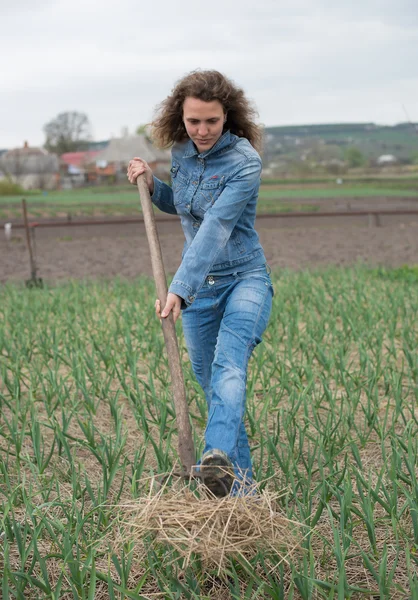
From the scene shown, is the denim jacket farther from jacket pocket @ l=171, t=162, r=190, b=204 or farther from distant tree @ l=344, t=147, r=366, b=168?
distant tree @ l=344, t=147, r=366, b=168

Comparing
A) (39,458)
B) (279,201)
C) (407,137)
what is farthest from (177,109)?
→ (407,137)

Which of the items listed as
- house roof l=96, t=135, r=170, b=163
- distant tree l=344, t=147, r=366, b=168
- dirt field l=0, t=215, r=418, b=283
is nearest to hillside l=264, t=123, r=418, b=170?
distant tree l=344, t=147, r=366, b=168

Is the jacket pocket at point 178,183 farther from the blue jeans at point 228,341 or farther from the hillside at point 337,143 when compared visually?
the hillside at point 337,143

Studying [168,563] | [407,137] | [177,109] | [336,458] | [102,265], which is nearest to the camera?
[168,563]

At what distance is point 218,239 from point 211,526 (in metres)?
0.84

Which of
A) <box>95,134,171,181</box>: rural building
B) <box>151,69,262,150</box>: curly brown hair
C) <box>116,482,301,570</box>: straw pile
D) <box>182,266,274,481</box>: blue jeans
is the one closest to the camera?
<box>116,482,301,570</box>: straw pile

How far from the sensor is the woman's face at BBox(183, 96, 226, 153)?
8.61 ft

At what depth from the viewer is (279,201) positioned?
25.6m

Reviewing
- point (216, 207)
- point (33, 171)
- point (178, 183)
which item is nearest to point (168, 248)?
point (178, 183)

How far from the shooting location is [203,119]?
264 centimetres

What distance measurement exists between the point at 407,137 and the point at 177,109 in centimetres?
5189

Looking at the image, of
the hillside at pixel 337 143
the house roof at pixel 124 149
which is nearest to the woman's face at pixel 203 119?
the hillside at pixel 337 143

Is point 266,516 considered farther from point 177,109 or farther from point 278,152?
point 278,152

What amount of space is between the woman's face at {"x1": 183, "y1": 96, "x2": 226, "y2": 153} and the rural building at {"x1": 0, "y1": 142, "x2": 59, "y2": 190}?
132 ft
